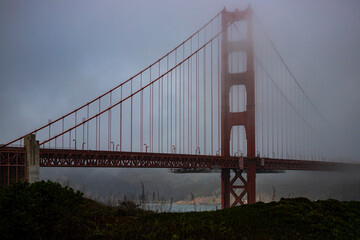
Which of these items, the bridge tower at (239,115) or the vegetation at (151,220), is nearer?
the vegetation at (151,220)

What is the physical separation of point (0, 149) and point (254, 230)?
87.4ft

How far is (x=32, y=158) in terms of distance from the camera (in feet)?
115

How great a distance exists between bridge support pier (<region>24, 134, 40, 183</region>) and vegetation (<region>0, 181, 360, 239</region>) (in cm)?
1939

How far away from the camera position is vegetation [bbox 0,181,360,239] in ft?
37.1

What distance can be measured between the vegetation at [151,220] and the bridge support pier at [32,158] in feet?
63.6

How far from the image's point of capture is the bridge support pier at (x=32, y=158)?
3459 centimetres

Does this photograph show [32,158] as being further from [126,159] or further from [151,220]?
[151,220]

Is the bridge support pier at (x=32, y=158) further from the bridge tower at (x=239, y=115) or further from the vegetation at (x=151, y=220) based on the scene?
the bridge tower at (x=239, y=115)

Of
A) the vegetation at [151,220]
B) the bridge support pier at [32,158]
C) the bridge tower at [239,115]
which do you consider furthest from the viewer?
the bridge tower at [239,115]

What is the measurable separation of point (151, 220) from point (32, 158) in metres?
23.4

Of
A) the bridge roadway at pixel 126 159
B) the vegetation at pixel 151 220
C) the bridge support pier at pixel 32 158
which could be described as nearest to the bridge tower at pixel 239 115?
the bridge roadway at pixel 126 159

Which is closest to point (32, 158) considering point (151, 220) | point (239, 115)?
point (151, 220)

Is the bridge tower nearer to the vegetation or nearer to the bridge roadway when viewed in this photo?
the bridge roadway

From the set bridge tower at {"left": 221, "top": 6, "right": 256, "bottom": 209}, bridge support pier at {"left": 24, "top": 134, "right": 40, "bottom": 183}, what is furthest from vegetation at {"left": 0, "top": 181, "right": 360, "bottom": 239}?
bridge tower at {"left": 221, "top": 6, "right": 256, "bottom": 209}
